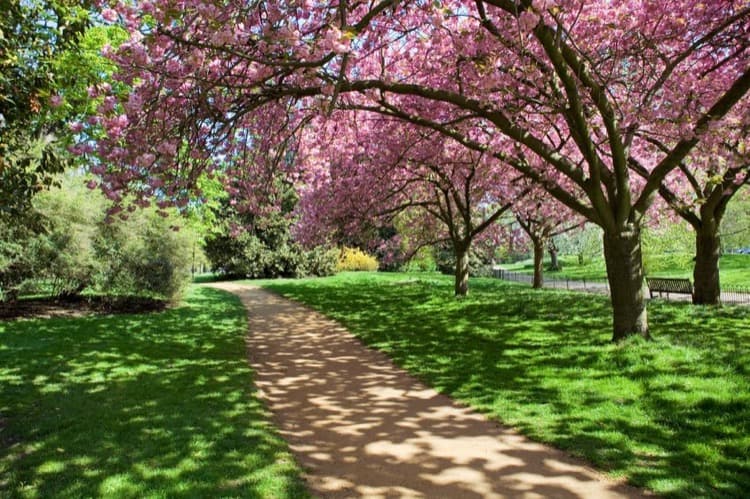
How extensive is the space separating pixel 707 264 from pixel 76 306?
17764 millimetres

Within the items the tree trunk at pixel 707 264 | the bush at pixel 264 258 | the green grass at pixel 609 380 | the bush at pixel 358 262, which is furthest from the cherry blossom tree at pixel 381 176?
the bush at pixel 358 262

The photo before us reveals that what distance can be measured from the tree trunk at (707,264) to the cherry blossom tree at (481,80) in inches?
139

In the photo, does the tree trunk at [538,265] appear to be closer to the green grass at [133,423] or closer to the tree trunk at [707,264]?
the tree trunk at [707,264]

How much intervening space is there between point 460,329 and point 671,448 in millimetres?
6032

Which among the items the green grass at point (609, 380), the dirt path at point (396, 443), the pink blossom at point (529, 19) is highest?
the pink blossom at point (529, 19)

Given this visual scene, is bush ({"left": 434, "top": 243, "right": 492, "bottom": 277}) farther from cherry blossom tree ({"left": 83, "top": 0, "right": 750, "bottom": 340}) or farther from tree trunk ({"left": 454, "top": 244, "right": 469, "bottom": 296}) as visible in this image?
cherry blossom tree ({"left": 83, "top": 0, "right": 750, "bottom": 340})

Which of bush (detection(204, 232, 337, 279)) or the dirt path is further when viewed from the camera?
bush (detection(204, 232, 337, 279))

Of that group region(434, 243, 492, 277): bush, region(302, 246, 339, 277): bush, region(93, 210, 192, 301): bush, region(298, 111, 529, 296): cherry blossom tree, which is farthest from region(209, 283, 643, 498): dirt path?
region(434, 243, 492, 277): bush

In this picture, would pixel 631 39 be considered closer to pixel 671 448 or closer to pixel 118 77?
pixel 671 448

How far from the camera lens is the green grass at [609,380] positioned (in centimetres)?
402

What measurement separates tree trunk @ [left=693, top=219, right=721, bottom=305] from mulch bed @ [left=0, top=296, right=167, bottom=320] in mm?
15357

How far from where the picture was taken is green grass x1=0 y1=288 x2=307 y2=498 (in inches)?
146

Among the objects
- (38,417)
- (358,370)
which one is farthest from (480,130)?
(38,417)

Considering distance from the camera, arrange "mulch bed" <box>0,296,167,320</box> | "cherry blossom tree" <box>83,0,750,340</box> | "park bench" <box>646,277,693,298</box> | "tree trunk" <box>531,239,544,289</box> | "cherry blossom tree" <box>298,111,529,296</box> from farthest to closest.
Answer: "tree trunk" <box>531,239,544,289</box>
"park bench" <box>646,277,693,298</box>
"mulch bed" <box>0,296,167,320</box>
"cherry blossom tree" <box>298,111,529,296</box>
"cherry blossom tree" <box>83,0,750,340</box>
